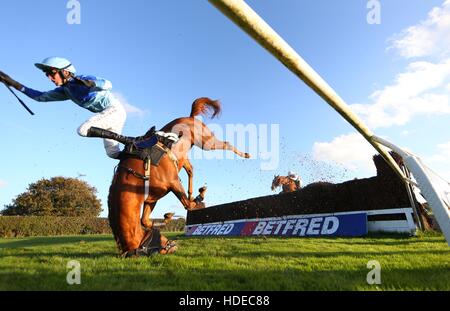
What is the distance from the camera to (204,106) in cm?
674

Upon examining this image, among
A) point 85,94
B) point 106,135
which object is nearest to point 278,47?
point 106,135

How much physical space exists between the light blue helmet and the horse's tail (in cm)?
231

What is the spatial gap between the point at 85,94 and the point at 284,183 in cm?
1332

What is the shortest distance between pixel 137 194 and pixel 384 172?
798cm

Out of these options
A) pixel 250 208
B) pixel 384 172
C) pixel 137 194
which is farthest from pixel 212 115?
pixel 250 208

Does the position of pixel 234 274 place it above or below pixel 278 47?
below

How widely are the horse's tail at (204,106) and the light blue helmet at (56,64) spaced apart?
231 centimetres

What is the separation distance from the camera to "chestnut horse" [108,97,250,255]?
16.6 feet

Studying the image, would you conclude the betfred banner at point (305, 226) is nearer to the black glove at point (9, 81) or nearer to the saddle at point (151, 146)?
the saddle at point (151, 146)

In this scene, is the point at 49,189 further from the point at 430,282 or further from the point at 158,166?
the point at 430,282

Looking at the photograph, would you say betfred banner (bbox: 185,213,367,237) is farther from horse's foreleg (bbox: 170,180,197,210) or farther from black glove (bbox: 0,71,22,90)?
black glove (bbox: 0,71,22,90)

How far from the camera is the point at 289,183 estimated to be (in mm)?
17078

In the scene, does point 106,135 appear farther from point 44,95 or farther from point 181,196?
point 181,196
